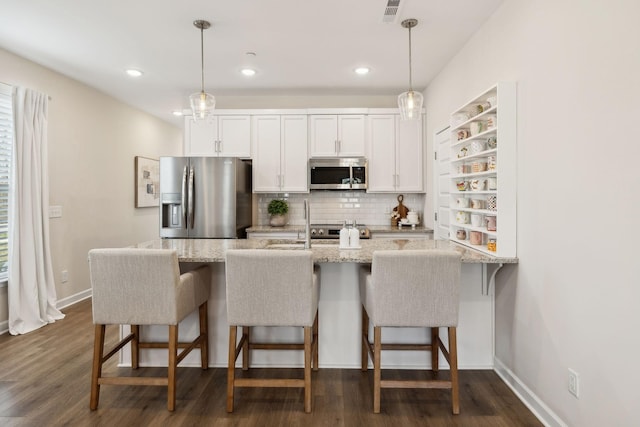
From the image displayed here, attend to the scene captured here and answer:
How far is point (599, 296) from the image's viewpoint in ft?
5.48

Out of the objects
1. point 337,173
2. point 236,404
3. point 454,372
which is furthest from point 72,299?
point 454,372

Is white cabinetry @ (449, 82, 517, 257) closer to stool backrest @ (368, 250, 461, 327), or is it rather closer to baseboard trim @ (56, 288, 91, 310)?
stool backrest @ (368, 250, 461, 327)

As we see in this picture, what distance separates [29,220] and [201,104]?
2168mm

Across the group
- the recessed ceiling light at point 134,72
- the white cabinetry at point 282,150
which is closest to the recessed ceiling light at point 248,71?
the white cabinetry at point 282,150

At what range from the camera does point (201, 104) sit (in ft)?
9.42

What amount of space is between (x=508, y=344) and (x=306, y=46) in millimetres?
2844

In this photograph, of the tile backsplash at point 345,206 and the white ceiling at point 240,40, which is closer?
the white ceiling at point 240,40

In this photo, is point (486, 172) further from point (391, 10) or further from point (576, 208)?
point (391, 10)

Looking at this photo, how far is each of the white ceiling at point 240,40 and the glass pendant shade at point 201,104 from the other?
593 millimetres

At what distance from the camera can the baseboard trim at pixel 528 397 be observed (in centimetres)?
202

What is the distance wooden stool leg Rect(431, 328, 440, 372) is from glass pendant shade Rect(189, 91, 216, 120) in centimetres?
226

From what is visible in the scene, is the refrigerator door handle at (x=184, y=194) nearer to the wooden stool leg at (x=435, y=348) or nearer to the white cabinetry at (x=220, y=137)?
the white cabinetry at (x=220, y=137)

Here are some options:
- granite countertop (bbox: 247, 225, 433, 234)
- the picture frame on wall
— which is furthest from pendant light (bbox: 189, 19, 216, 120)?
the picture frame on wall

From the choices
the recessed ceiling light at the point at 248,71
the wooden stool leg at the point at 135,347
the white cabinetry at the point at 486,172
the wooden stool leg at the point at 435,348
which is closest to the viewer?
the white cabinetry at the point at 486,172
